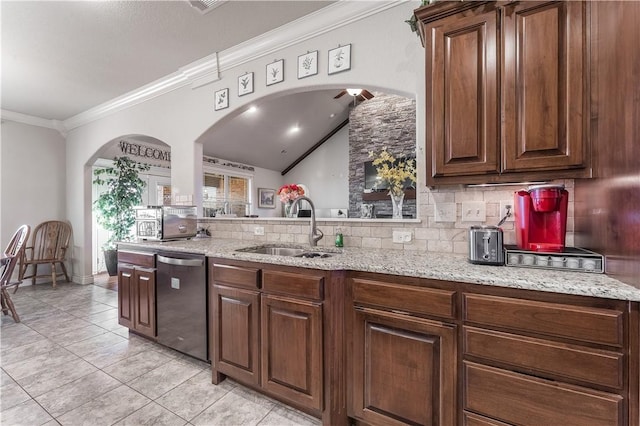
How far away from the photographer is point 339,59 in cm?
225

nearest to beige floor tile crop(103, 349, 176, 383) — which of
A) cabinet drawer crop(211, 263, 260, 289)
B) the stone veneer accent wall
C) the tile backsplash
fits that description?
cabinet drawer crop(211, 263, 260, 289)

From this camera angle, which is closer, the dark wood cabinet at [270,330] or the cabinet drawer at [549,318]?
the cabinet drawer at [549,318]

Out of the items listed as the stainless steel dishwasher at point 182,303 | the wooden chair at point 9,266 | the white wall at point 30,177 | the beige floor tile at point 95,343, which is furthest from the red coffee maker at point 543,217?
the white wall at point 30,177

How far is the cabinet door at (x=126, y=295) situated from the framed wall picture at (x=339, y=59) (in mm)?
2540

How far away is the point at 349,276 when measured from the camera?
5.11ft

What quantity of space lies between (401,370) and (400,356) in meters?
0.07

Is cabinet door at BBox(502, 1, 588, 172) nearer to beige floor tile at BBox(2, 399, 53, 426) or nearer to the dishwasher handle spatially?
the dishwasher handle

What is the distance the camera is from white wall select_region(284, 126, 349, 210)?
27.8 ft

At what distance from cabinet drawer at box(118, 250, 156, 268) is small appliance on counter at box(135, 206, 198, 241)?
7.0 inches

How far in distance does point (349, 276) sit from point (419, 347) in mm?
474

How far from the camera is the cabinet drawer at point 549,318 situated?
1.01 metres

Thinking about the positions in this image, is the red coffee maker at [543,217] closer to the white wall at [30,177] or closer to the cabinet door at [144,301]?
the cabinet door at [144,301]

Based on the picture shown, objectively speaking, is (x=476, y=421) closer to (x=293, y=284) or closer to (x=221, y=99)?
(x=293, y=284)

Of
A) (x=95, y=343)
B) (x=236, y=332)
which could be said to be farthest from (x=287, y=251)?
(x=95, y=343)
